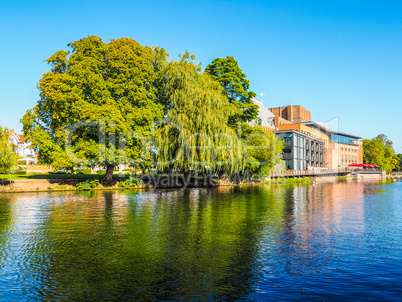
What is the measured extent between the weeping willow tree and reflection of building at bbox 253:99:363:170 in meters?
49.6

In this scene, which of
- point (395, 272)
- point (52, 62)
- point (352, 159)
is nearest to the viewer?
point (395, 272)

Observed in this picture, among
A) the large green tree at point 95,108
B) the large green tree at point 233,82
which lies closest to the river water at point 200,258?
the large green tree at point 95,108

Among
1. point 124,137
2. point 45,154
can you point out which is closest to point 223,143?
point 124,137

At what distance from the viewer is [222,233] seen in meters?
15.8

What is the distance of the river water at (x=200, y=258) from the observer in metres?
8.85

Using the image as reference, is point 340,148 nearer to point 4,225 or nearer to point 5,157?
point 5,157

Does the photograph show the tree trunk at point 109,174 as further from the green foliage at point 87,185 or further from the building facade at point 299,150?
the building facade at point 299,150

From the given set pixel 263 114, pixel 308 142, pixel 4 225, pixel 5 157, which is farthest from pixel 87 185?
pixel 308 142

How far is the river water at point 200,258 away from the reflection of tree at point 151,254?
0.11ft

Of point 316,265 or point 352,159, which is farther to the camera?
point 352,159

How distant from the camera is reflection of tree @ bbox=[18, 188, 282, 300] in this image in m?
8.95

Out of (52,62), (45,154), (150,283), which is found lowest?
(150,283)

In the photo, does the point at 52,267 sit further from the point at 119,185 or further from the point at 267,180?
the point at 267,180

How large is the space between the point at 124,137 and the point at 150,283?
33.6 m
